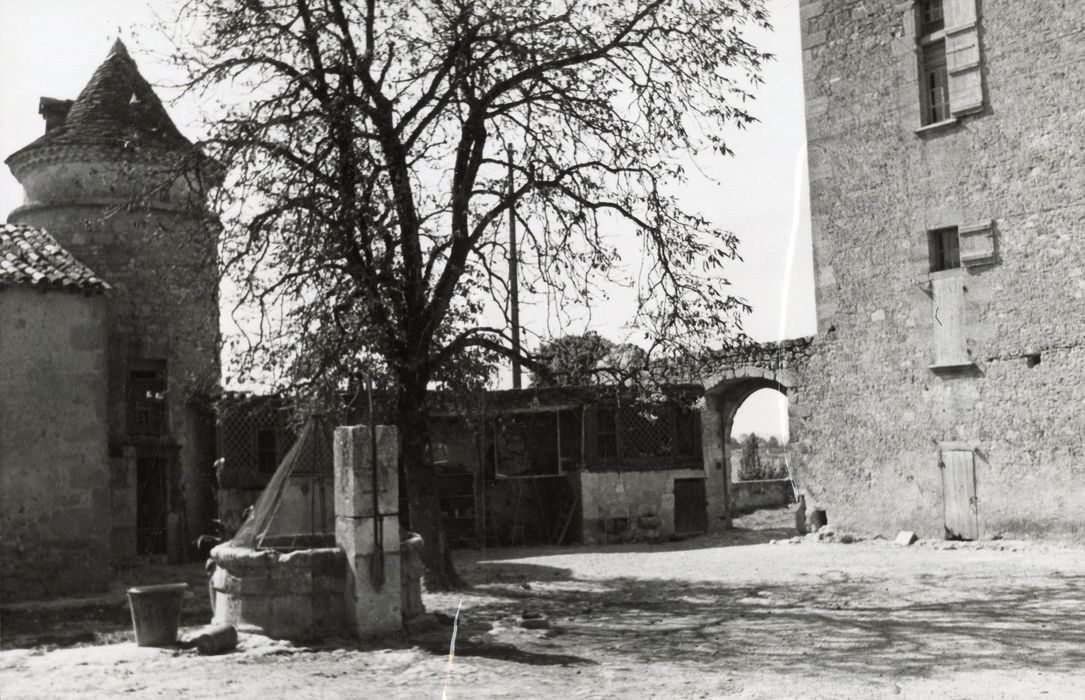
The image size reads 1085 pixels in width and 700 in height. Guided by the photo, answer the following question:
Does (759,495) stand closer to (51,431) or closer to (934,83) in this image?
(934,83)

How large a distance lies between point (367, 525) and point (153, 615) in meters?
2.11

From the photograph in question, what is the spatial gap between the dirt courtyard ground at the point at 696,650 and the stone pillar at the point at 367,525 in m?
0.37

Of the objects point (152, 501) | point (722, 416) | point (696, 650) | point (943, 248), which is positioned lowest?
point (696, 650)

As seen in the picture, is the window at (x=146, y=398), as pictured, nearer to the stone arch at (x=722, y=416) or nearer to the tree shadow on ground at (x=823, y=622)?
the tree shadow on ground at (x=823, y=622)

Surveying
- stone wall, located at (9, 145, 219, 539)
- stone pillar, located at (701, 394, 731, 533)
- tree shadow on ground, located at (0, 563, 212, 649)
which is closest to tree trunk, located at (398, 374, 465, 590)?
tree shadow on ground, located at (0, 563, 212, 649)

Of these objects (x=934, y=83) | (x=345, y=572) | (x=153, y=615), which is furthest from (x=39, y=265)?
(x=934, y=83)

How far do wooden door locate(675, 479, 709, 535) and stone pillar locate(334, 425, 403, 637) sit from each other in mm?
13832

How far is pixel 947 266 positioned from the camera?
1761 centimetres

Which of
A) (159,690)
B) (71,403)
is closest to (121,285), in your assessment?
(71,403)

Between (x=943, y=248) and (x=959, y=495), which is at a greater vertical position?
(x=943, y=248)

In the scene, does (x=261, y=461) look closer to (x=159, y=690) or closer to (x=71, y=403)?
(x=71, y=403)

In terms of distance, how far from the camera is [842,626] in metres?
10.1

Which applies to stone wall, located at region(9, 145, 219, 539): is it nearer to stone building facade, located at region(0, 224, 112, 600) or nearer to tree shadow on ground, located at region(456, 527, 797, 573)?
stone building facade, located at region(0, 224, 112, 600)

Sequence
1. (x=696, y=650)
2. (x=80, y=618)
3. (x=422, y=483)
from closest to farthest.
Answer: (x=696, y=650)
(x=80, y=618)
(x=422, y=483)
